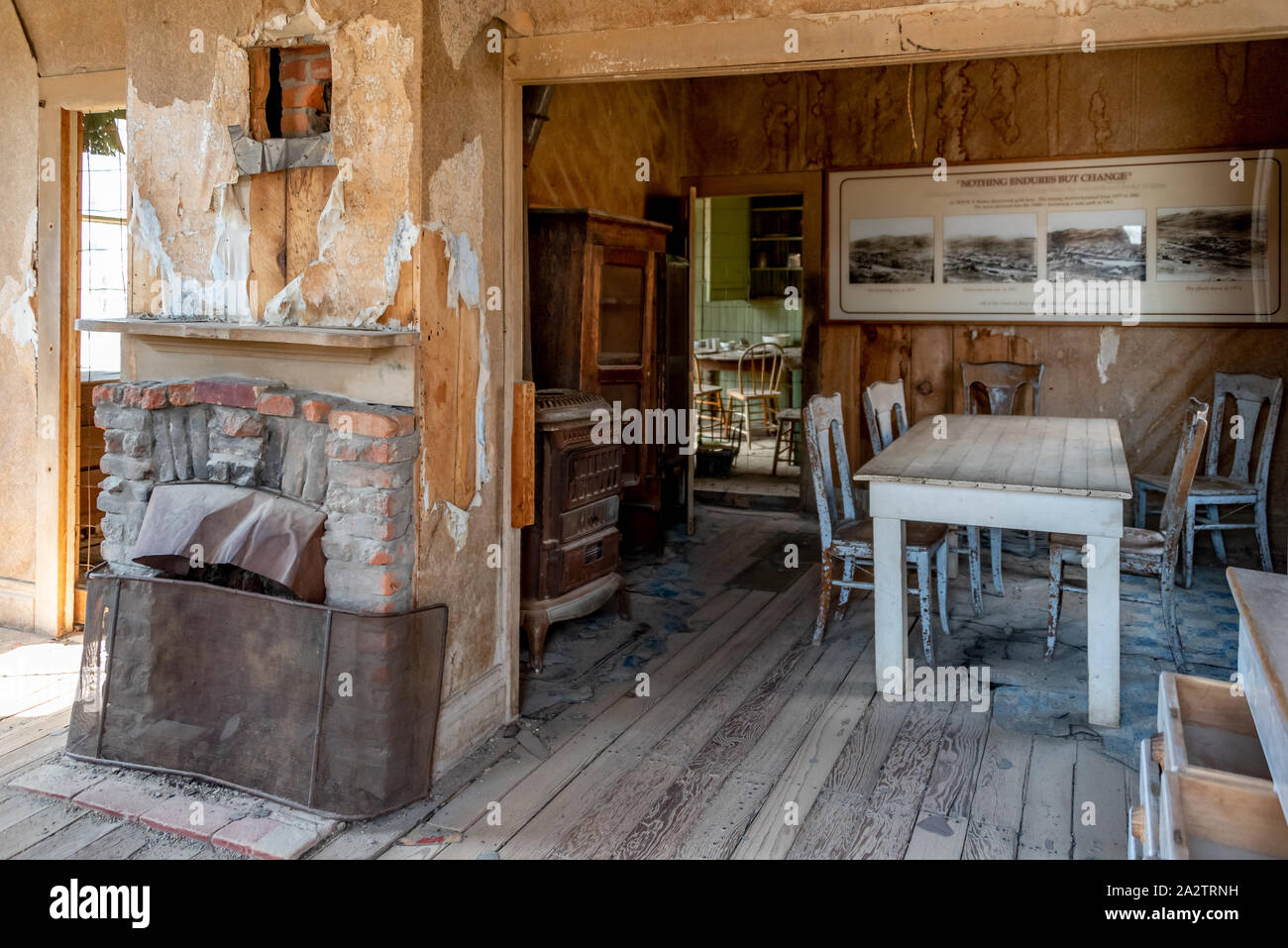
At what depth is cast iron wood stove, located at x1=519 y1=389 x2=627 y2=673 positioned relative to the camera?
13.5ft

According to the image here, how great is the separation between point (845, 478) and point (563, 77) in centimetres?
203

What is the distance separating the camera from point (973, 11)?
2.83 meters

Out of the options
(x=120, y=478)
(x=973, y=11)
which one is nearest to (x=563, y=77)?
(x=973, y=11)

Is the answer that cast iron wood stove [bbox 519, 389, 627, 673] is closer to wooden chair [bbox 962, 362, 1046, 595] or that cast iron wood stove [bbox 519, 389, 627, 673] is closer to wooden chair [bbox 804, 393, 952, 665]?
wooden chair [bbox 804, 393, 952, 665]

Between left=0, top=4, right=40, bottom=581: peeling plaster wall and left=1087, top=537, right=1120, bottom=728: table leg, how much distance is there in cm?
412

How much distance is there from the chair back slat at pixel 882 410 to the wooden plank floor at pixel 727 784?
4.63ft

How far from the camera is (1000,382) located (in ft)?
20.6

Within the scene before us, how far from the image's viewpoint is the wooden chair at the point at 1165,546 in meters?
3.88

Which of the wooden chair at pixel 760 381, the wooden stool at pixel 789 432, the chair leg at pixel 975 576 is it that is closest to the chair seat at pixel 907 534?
the chair leg at pixel 975 576

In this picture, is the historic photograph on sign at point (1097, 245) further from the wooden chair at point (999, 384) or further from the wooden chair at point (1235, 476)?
the wooden chair at point (1235, 476)

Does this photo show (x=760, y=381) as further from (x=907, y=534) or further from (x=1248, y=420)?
(x=907, y=534)

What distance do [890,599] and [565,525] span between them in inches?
50.6

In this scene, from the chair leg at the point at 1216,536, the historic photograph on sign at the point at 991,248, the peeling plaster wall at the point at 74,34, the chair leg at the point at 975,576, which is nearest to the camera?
the peeling plaster wall at the point at 74,34
